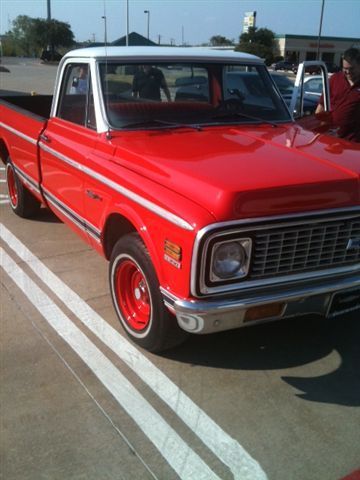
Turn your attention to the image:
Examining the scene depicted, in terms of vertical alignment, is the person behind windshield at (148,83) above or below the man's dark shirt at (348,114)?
above

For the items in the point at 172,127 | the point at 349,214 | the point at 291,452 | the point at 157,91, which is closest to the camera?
the point at 291,452

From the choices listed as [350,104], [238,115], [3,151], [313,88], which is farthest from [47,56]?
[238,115]

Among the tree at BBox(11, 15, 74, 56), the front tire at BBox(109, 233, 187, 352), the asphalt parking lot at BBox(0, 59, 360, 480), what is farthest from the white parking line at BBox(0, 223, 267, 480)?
the tree at BBox(11, 15, 74, 56)

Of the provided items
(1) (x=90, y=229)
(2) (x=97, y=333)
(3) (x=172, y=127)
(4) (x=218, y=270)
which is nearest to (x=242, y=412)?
(4) (x=218, y=270)

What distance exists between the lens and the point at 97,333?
141 inches

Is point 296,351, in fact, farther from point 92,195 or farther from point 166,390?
point 92,195

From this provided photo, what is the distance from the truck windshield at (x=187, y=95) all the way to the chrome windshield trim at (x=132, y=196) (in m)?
0.41

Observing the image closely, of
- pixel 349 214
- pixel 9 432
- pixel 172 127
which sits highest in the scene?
pixel 172 127

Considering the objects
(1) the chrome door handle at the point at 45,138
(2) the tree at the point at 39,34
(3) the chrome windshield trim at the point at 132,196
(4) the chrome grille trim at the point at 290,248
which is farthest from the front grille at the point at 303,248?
(2) the tree at the point at 39,34

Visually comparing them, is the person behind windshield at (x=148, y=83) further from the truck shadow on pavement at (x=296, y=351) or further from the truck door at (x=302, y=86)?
the truck shadow on pavement at (x=296, y=351)

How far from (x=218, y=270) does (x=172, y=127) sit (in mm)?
1537

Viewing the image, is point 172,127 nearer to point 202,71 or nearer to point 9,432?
point 202,71

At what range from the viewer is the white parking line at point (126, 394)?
2.46 m

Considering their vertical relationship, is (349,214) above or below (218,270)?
above
